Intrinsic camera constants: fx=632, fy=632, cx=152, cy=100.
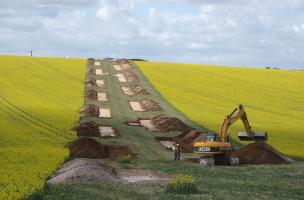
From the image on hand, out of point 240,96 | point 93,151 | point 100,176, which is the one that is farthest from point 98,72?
point 100,176

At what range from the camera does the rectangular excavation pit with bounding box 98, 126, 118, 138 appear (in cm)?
5400

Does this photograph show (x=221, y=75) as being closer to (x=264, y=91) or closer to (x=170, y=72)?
(x=170, y=72)

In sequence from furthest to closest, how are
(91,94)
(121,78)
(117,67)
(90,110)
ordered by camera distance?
(117,67)
(121,78)
(91,94)
(90,110)

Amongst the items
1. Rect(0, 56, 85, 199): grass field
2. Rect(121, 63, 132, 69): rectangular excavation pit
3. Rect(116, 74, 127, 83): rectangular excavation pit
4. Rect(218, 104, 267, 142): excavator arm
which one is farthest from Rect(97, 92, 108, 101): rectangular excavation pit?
Rect(218, 104, 267, 142): excavator arm

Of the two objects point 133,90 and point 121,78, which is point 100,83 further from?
point 121,78

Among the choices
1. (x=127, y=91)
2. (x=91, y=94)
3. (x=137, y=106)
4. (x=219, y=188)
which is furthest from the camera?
(x=127, y=91)

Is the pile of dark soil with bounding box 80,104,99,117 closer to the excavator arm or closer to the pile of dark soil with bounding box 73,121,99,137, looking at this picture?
the pile of dark soil with bounding box 73,121,99,137

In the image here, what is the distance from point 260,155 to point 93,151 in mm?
11399

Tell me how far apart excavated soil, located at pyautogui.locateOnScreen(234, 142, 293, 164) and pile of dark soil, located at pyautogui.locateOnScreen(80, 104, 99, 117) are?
2530cm

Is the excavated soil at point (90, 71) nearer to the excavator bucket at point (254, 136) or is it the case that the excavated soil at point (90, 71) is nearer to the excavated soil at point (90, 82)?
the excavated soil at point (90, 82)

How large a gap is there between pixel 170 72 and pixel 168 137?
191 feet

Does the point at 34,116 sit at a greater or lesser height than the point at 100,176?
greater

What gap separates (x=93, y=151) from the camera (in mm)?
43438

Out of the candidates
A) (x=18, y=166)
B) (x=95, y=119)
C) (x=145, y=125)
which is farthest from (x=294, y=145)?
(x=18, y=166)
